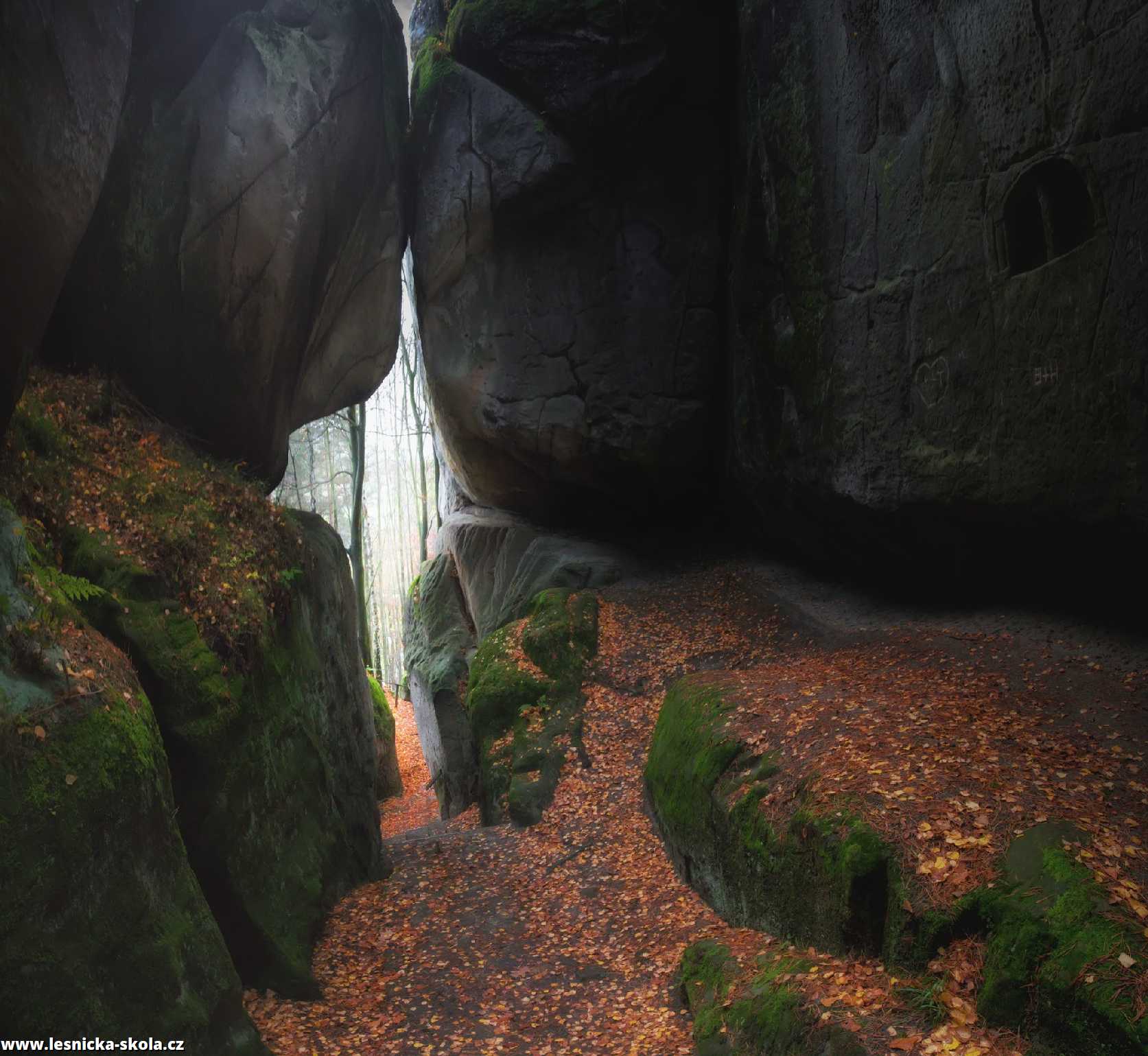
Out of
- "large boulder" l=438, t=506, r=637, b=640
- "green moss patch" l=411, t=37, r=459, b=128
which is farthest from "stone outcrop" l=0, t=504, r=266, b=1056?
"green moss patch" l=411, t=37, r=459, b=128

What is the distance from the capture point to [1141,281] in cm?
685

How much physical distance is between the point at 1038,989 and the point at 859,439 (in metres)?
7.36

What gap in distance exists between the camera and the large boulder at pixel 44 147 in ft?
16.9

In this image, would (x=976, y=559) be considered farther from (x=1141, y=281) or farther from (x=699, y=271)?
(x=699, y=271)

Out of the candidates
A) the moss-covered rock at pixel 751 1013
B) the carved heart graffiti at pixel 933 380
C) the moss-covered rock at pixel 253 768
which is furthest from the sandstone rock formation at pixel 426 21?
the moss-covered rock at pixel 751 1013

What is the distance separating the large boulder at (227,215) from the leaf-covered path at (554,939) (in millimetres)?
5801

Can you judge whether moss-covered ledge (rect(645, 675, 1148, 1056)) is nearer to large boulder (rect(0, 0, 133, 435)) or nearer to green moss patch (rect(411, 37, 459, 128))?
large boulder (rect(0, 0, 133, 435))

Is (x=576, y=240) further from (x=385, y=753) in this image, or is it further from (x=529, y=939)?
(x=529, y=939)

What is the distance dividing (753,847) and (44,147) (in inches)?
284

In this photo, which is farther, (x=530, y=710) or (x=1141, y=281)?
(x=530, y=710)

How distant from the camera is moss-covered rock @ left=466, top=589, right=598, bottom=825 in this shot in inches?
409

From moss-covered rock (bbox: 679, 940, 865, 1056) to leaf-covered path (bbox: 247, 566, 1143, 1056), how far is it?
0.49 ft

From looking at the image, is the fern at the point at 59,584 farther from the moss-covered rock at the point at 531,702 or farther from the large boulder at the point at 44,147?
the moss-covered rock at the point at 531,702

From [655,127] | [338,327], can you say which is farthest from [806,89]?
[338,327]
